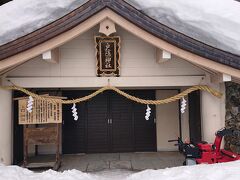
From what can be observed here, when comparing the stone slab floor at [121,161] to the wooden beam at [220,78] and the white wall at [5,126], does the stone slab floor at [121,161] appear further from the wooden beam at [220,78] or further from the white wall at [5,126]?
the wooden beam at [220,78]

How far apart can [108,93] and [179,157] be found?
4.08 meters

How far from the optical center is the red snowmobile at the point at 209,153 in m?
8.01

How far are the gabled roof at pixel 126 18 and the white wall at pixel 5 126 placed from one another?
5.48ft

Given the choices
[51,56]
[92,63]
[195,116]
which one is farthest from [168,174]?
[195,116]

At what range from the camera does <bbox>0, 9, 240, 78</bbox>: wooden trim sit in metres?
7.32

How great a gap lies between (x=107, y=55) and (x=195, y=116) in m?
4.61

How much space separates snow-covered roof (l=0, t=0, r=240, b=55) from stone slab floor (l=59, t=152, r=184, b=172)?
15.6 feet

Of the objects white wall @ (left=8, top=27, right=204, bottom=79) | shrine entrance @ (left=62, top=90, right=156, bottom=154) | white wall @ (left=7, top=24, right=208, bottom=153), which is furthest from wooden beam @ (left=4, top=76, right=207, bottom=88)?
shrine entrance @ (left=62, top=90, right=156, bottom=154)

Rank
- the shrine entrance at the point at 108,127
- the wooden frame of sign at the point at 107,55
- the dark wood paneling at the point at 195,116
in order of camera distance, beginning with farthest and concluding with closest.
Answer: the shrine entrance at the point at 108,127 < the dark wood paneling at the point at 195,116 < the wooden frame of sign at the point at 107,55

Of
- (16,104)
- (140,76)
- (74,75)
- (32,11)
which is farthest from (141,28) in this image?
(32,11)

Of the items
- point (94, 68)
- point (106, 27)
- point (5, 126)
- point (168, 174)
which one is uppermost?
point (106, 27)

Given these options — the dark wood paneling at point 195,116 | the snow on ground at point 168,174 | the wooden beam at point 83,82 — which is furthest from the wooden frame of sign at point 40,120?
the dark wood paneling at point 195,116

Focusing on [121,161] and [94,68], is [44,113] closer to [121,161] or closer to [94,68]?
[94,68]

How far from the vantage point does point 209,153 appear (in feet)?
26.4
